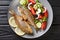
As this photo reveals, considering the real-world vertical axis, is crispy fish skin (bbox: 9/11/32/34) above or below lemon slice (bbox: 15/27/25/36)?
above

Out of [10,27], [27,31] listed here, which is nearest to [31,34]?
[27,31]

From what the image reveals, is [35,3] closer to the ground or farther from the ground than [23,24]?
farther from the ground

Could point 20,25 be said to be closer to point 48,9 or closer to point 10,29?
point 10,29

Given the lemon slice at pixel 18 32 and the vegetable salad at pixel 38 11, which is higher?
the vegetable salad at pixel 38 11

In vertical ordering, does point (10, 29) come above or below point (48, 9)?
below

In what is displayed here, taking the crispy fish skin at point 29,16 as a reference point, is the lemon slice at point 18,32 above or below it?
below

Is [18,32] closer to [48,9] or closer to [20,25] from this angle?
[20,25]

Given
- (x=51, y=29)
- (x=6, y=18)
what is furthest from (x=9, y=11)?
(x=51, y=29)

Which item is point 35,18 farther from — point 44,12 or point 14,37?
point 14,37

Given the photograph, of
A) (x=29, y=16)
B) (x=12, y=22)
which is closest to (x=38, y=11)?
(x=29, y=16)

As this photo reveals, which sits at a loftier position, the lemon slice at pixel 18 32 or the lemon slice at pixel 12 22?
the lemon slice at pixel 12 22

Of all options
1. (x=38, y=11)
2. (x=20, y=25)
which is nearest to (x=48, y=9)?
(x=38, y=11)
